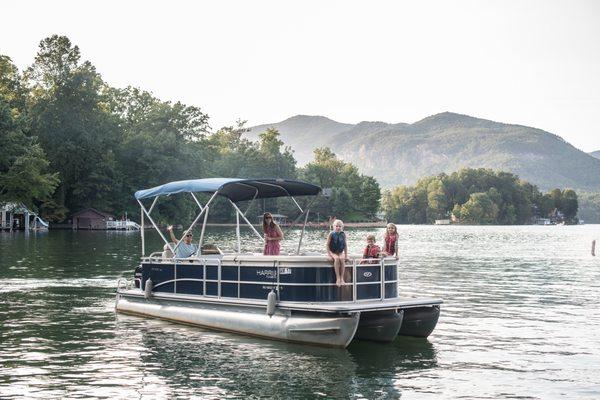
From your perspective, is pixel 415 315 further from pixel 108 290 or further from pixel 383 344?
pixel 108 290

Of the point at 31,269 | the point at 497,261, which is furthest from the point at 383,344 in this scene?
the point at 497,261

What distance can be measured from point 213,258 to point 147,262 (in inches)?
111

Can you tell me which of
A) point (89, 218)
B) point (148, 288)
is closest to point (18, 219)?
point (89, 218)

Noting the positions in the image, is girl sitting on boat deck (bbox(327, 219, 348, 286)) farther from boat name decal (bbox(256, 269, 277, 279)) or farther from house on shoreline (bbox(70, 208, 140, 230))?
house on shoreline (bbox(70, 208, 140, 230))

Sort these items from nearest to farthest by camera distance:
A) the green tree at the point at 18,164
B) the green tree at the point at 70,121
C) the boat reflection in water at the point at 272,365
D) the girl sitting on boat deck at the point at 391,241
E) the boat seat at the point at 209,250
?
the boat reflection in water at the point at 272,365
the girl sitting on boat deck at the point at 391,241
the boat seat at the point at 209,250
the green tree at the point at 18,164
the green tree at the point at 70,121

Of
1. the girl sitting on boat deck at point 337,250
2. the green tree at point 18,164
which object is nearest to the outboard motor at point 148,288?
the girl sitting on boat deck at point 337,250

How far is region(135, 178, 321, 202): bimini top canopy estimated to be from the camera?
21391 millimetres

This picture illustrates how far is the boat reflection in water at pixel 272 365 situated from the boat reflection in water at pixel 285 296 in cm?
43

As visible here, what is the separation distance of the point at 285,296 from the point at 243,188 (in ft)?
15.9

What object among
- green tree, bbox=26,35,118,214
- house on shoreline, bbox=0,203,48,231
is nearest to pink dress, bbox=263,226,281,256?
house on shoreline, bbox=0,203,48,231

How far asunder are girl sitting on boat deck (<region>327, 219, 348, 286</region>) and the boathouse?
99.6 m

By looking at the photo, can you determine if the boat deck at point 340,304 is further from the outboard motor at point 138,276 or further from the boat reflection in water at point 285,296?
the outboard motor at point 138,276

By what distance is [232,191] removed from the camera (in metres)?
23.0

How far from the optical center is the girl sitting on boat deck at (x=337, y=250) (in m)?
18.3
